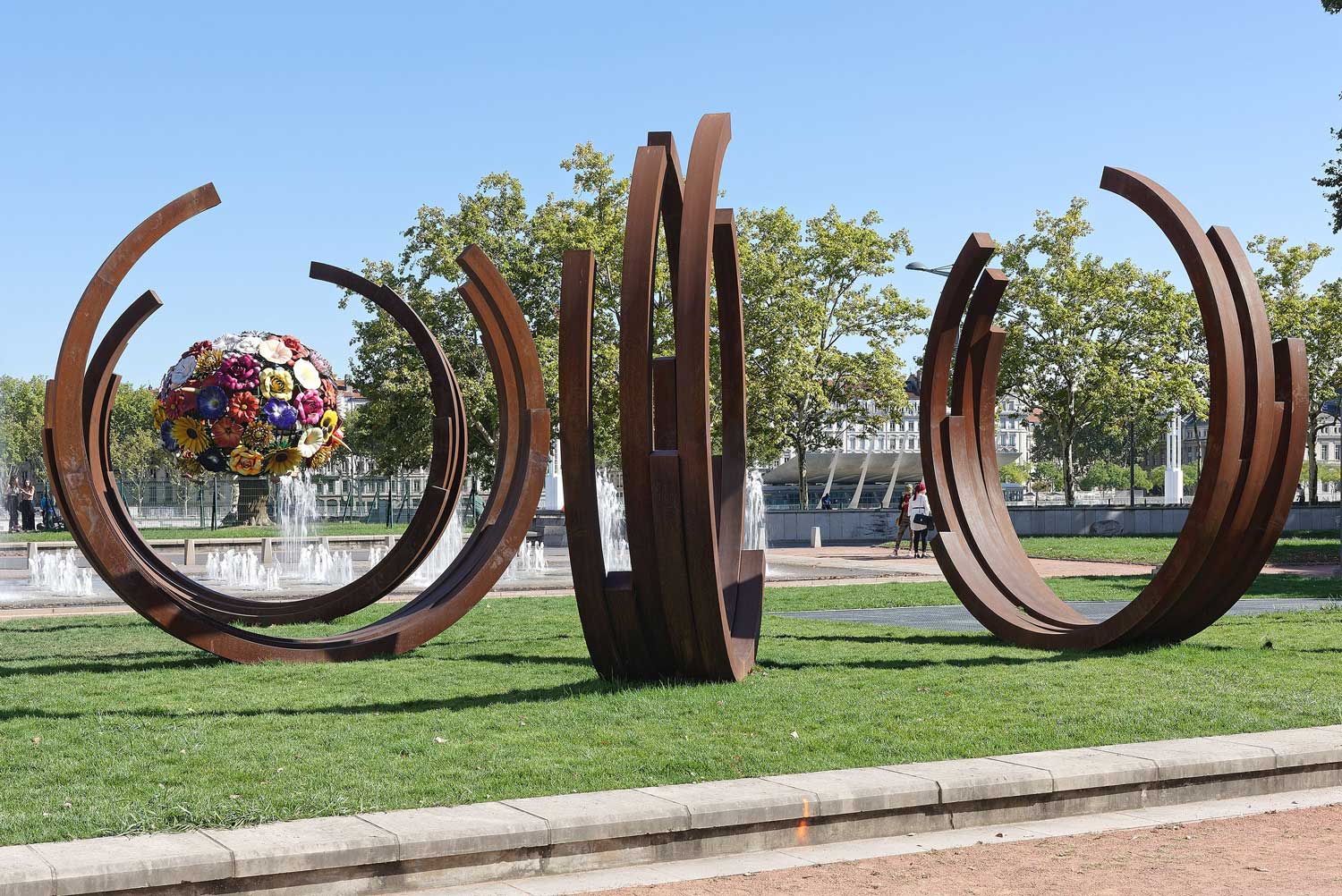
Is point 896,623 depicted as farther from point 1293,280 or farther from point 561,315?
point 1293,280

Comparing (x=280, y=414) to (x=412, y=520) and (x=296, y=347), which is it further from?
(x=412, y=520)

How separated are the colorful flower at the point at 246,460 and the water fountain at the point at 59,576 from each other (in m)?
3.25

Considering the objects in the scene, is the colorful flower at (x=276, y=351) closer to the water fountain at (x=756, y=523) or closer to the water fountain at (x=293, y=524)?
the water fountain at (x=293, y=524)

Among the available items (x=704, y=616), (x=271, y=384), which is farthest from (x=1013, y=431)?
(x=704, y=616)

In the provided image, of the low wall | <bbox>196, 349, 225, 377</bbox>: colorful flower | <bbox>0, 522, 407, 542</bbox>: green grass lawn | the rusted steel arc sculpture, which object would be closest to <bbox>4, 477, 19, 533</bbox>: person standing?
<bbox>0, 522, 407, 542</bbox>: green grass lawn

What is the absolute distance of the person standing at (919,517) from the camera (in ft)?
94.8

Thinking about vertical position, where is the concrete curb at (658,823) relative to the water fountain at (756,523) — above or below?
below

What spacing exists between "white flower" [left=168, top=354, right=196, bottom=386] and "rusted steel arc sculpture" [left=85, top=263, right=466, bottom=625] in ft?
18.6

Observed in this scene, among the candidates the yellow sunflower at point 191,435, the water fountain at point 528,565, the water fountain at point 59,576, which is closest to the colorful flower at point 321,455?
the yellow sunflower at point 191,435

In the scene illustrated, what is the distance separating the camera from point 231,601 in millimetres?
13672

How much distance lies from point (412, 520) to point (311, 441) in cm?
634

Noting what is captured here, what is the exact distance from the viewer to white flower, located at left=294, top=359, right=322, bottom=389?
20.1 meters

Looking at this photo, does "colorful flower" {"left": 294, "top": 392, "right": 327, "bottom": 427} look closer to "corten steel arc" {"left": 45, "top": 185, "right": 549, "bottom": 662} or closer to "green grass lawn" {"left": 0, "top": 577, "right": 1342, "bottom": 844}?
"corten steel arc" {"left": 45, "top": 185, "right": 549, "bottom": 662}

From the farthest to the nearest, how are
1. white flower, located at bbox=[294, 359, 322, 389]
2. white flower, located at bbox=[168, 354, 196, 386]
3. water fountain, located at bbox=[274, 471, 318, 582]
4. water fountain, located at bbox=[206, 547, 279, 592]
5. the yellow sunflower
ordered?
water fountain, located at bbox=[274, 471, 318, 582], water fountain, located at bbox=[206, 547, 279, 592], white flower, located at bbox=[168, 354, 196, 386], white flower, located at bbox=[294, 359, 322, 389], the yellow sunflower
